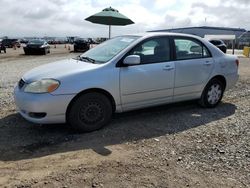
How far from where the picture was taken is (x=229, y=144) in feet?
16.4

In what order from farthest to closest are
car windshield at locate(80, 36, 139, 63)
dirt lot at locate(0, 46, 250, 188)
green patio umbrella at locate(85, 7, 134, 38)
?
green patio umbrella at locate(85, 7, 134, 38) → car windshield at locate(80, 36, 139, 63) → dirt lot at locate(0, 46, 250, 188)

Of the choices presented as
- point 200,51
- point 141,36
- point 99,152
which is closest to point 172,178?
point 99,152

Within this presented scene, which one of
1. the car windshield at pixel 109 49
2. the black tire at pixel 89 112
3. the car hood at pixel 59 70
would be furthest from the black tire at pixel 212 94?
the car hood at pixel 59 70

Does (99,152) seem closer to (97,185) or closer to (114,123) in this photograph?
(97,185)

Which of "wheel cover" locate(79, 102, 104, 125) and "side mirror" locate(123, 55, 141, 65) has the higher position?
A: "side mirror" locate(123, 55, 141, 65)

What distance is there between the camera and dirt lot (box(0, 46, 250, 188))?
3.83 metres

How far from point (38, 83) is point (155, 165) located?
223 cm

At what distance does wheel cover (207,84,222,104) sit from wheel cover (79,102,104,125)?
2608 millimetres

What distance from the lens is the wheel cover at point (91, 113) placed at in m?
5.40

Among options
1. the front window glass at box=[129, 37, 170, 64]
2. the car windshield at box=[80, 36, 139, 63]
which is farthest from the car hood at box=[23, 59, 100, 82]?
the front window glass at box=[129, 37, 170, 64]

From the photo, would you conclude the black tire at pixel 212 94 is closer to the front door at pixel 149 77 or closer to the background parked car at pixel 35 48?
the front door at pixel 149 77

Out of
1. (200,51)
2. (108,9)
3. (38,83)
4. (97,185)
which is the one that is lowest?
(97,185)

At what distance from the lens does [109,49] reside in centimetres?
619

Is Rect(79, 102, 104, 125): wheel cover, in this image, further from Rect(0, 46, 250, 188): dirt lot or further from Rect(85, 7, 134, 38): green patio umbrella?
Rect(85, 7, 134, 38): green patio umbrella
